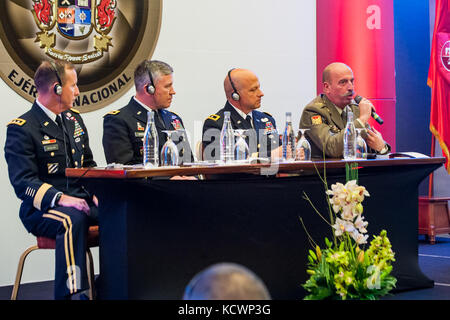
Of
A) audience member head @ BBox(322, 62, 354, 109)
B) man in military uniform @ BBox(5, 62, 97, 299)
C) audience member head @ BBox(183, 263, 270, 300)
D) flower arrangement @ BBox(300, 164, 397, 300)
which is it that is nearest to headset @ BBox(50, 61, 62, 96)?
man in military uniform @ BBox(5, 62, 97, 299)

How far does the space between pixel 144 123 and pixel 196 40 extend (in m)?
1.35

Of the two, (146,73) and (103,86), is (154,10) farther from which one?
(146,73)

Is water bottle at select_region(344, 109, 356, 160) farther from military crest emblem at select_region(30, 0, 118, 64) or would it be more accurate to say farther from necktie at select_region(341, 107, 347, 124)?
military crest emblem at select_region(30, 0, 118, 64)

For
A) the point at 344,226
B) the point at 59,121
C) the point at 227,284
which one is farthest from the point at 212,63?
A: the point at 227,284

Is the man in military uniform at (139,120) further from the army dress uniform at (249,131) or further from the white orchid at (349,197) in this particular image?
the white orchid at (349,197)

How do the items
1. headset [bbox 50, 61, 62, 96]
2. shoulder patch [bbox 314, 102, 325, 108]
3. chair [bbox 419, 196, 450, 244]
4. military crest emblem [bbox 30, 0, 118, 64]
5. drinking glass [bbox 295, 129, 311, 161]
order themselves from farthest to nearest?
chair [bbox 419, 196, 450, 244], military crest emblem [bbox 30, 0, 118, 64], shoulder patch [bbox 314, 102, 325, 108], drinking glass [bbox 295, 129, 311, 161], headset [bbox 50, 61, 62, 96]

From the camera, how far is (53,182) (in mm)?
3262

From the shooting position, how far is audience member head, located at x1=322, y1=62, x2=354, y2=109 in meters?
4.13

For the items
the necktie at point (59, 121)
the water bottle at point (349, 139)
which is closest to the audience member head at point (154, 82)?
the necktie at point (59, 121)

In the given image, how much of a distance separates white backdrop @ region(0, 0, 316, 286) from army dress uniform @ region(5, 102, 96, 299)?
91 cm

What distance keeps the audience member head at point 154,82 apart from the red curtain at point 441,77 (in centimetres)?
307

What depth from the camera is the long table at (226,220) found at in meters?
2.78

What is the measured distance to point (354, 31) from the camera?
517cm
